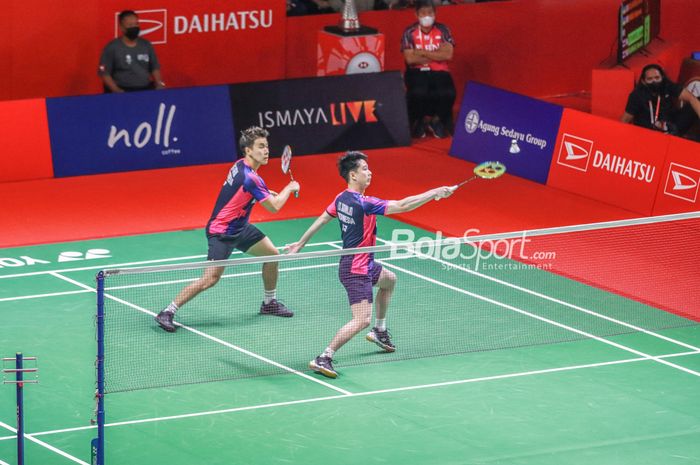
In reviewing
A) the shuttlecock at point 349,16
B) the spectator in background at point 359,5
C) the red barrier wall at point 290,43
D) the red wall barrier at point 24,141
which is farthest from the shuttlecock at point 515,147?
the red wall barrier at point 24,141

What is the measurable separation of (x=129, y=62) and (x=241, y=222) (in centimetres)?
795

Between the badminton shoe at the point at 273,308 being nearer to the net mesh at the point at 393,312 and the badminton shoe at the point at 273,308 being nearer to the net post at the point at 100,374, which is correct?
the net mesh at the point at 393,312

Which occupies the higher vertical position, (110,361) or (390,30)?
(390,30)

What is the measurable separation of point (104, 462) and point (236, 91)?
439 inches

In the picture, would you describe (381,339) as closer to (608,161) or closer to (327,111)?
(608,161)

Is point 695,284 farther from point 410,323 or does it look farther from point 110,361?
point 110,361

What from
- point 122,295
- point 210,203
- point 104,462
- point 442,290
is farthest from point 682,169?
point 104,462

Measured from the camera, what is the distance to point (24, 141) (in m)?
21.2

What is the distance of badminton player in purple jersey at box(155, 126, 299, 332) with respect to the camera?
1516 centimetres

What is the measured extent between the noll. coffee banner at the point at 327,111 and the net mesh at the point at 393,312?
4728mm

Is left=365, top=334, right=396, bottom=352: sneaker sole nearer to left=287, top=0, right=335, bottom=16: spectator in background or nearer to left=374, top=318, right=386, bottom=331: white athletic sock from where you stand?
left=374, top=318, right=386, bottom=331: white athletic sock

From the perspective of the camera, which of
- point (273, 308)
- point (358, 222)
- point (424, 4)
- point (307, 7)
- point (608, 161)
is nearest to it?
point (358, 222)

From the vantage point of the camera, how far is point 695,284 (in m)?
17.2

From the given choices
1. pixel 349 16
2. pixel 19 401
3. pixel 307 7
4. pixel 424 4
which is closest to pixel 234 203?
pixel 19 401
